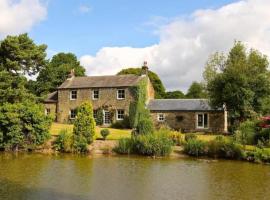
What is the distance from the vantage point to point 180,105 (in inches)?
1912

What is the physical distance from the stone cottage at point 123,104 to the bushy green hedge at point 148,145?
46.8 ft

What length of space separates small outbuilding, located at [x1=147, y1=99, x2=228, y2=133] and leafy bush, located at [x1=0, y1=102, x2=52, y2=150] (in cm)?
1684

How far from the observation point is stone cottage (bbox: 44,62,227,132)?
47.2 meters

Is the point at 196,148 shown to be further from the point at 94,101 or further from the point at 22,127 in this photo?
the point at 94,101

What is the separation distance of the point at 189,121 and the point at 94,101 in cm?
1287

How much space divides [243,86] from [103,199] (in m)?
26.8

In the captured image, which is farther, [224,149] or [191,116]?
[191,116]

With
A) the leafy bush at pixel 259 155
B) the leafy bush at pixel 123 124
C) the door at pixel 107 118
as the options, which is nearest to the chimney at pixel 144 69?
the leafy bush at pixel 123 124

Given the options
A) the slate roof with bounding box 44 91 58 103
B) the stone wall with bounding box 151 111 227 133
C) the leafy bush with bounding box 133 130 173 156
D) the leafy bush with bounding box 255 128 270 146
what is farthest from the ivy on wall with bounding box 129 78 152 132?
the leafy bush with bounding box 255 128 270 146

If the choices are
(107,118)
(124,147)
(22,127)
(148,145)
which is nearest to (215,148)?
(148,145)

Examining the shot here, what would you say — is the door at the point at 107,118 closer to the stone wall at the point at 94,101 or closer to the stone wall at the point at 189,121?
the stone wall at the point at 94,101

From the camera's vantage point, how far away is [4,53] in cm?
4356

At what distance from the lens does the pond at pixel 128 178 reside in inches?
725

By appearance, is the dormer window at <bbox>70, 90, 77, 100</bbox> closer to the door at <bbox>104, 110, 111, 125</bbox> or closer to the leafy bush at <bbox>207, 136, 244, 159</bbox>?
the door at <bbox>104, 110, 111, 125</bbox>
